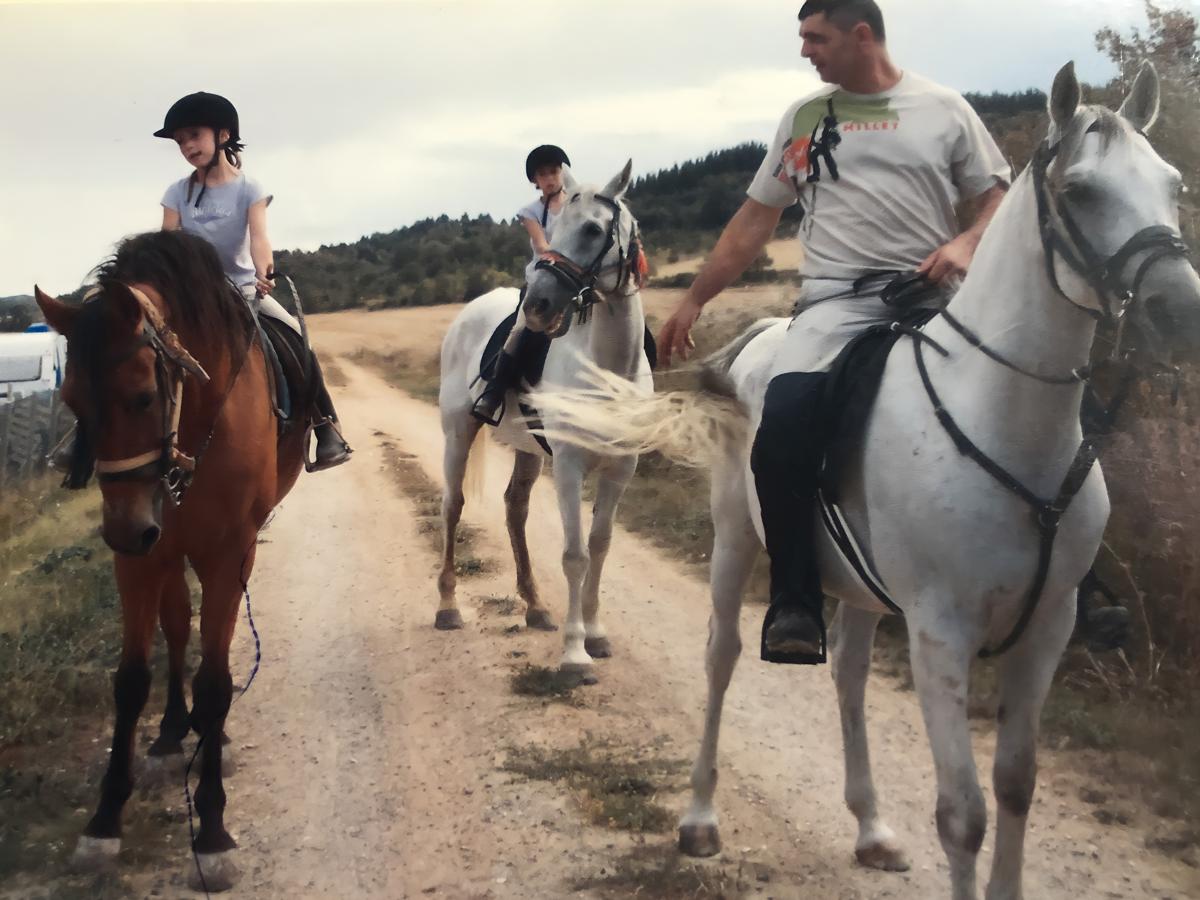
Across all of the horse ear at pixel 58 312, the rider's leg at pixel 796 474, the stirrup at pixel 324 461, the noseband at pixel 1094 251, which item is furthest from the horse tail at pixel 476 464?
the noseband at pixel 1094 251

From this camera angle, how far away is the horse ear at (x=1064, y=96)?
2723mm

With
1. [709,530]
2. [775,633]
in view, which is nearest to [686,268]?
[709,530]

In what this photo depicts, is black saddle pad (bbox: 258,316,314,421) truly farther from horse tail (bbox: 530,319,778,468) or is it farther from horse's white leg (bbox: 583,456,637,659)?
horse's white leg (bbox: 583,456,637,659)

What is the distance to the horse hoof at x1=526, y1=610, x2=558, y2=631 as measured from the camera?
7453mm

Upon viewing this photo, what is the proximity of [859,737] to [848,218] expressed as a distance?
2022 millimetres

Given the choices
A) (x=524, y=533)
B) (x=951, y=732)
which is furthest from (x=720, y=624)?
(x=524, y=533)

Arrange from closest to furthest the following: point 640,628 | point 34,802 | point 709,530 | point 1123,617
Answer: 1. point 1123,617
2. point 34,802
3. point 640,628
4. point 709,530

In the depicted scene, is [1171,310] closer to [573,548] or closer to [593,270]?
[593,270]

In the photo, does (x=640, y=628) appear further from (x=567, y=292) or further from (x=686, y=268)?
(x=686, y=268)

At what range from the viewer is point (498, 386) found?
724 cm

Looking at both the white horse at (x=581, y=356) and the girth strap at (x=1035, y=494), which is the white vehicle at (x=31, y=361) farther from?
the girth strap at (x=1035, y=494)

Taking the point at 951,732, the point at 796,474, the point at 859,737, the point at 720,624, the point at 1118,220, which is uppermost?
the point at 1118,220

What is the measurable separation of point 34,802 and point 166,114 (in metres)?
3.10

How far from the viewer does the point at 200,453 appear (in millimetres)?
4246
